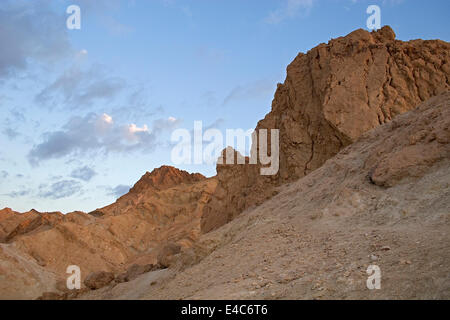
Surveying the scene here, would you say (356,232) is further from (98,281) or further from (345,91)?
(98,281)

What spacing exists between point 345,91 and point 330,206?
7.92 meters

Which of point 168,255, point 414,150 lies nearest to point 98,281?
point 168,255

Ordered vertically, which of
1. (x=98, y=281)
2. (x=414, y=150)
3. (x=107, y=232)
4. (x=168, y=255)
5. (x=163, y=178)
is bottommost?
(x=98, y=281)

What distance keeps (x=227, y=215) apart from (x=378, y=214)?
11571 millimetres

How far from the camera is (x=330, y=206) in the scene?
8398 mm

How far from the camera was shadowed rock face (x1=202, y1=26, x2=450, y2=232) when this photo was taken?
48.7 ft

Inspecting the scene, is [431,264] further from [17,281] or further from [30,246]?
[30,246]

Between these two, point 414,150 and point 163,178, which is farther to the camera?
point 163,178

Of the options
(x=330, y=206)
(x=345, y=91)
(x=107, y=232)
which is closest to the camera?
(x=330, y=206)

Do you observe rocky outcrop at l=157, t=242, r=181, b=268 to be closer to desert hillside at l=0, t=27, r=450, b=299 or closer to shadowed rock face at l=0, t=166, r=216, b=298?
desert hillside at l=0, t=27, r=450, b=299

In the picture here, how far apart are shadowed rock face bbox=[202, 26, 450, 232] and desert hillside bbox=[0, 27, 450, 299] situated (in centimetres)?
4

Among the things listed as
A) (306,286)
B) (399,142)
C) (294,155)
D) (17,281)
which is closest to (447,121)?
(399,142)

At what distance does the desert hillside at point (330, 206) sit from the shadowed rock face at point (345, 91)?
0.04m

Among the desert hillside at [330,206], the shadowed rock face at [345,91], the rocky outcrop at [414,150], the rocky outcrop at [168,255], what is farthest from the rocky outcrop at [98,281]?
the rocky outcrop at [414,150]
